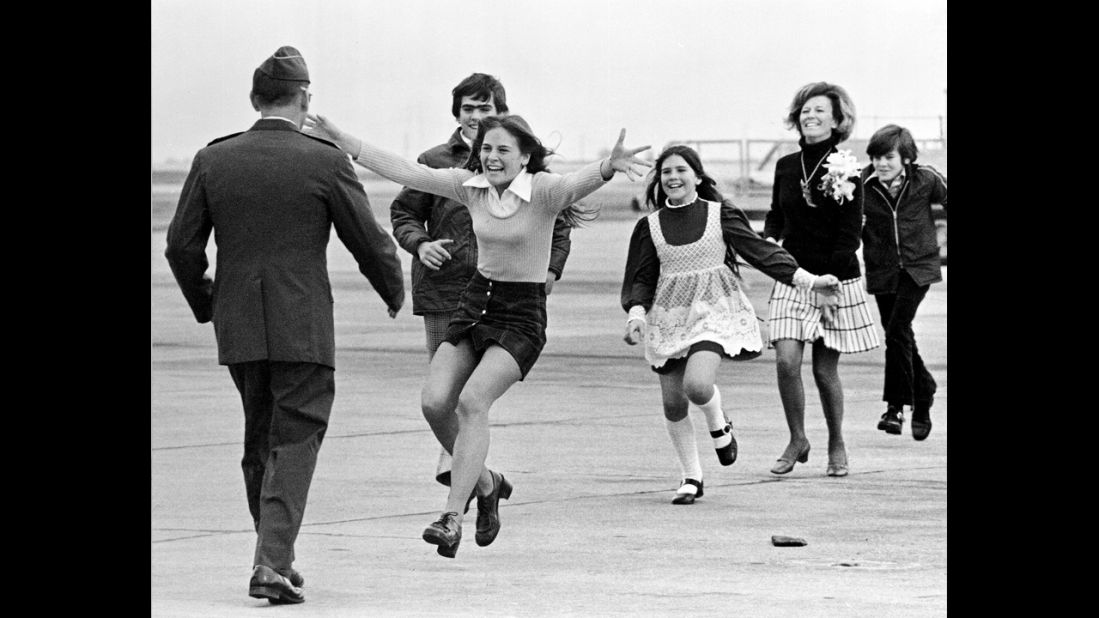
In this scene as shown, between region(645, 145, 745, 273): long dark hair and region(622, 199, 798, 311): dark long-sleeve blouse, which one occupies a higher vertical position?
region(645, 145, 745, 273): long dark hair

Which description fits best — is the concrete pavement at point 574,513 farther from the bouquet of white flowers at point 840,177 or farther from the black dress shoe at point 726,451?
the bouquet of white flowers at point 840,177

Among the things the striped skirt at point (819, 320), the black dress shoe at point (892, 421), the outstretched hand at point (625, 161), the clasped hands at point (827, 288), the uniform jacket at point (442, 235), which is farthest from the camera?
the black dress shoe at point (892, 421)

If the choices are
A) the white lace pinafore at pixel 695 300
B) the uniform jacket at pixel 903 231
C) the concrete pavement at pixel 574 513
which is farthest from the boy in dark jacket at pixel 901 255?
the white lace pinafore at pixel 695 300

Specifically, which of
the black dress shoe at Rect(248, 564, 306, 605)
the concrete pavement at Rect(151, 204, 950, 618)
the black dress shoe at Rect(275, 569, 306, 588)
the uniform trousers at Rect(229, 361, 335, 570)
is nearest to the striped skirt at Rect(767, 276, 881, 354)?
the concrete pavement at Rect(151, 204, 950, 618)

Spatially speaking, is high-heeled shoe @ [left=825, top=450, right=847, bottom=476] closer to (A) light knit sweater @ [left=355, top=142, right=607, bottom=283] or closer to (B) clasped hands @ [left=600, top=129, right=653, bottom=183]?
(A) light knit sweater @ [left=355, top=142, right=607, bottom=283]

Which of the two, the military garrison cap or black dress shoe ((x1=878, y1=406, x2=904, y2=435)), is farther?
black dress shoe ((x1=878, y1=406, x2=904, y2=435))

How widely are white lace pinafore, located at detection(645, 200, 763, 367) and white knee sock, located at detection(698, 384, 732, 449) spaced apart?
24 centimetres

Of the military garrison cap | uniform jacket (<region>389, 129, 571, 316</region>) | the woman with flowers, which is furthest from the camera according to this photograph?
the woman with flowers

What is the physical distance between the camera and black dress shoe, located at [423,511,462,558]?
7234mm

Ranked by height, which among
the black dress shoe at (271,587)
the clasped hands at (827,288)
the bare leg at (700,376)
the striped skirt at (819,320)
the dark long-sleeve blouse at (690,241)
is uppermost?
the dark long-sleeve blouse at (690,241)

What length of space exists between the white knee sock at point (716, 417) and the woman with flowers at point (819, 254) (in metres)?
0.51

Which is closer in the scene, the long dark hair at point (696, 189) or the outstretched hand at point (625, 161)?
the outstretched hand at point (625, 161)

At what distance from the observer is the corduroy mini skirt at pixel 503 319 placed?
7758 mm
